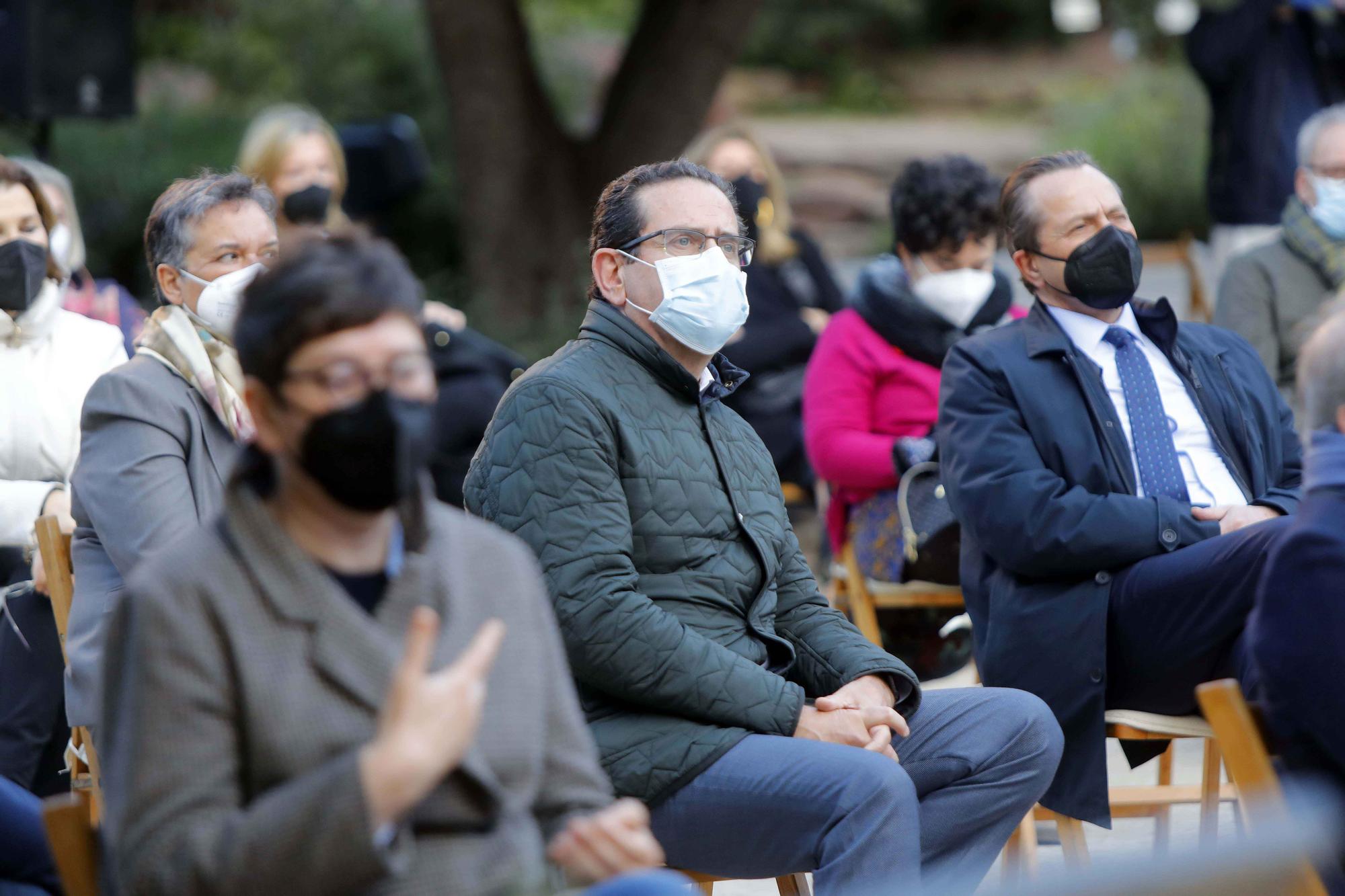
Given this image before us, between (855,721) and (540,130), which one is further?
(540,130)

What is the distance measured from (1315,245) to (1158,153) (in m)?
10.7

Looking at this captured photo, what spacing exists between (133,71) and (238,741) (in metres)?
8.04

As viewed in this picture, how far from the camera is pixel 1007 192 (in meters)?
4.00

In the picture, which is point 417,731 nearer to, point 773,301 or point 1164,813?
point 1164,813

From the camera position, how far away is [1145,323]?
12.8 feet

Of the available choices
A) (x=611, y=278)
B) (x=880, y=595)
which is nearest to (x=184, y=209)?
(x=611, y=278)

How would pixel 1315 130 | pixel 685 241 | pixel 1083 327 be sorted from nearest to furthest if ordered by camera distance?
pixel 685 241 < pixel 1083 327 < pixel 1315 130

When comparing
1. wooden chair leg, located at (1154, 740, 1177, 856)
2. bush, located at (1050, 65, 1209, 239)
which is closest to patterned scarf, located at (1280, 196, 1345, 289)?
wooden chair leg, located at (1154, 740, 1177, 856)

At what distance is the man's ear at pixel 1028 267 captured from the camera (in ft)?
12.8

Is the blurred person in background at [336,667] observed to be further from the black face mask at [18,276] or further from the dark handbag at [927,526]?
the dark handbag at [927,526]

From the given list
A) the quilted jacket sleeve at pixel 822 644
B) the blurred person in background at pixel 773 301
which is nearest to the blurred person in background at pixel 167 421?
the quilted jacket sleeve at pixel 822 644

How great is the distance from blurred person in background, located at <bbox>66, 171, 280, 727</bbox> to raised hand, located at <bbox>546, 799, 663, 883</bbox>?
51.5 inches

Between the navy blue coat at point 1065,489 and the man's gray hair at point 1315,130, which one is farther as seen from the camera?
the man's gray hair at point 1315,130

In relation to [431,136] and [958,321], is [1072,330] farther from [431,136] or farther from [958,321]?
[431,136]
